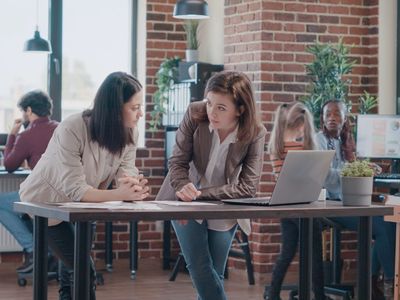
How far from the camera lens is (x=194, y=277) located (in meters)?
4.16

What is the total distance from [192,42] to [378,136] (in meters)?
1.81

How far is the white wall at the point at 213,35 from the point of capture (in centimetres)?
785

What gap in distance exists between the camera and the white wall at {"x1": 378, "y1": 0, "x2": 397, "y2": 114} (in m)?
7.69

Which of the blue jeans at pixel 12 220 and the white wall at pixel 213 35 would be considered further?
the white wall at pixel 213 35

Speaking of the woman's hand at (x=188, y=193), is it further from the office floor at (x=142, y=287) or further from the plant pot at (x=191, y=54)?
the plant pot at (x=191, y=54)

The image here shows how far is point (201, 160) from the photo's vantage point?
4.30 m

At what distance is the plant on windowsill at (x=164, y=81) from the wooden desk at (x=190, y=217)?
3750 millimetres

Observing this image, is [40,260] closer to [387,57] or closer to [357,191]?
[357,191]

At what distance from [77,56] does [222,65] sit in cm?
136

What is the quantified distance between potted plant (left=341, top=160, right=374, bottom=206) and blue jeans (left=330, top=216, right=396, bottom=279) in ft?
7.13

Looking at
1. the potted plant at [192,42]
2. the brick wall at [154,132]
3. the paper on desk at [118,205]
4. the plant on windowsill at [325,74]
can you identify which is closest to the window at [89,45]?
the brick wall at [154,132]

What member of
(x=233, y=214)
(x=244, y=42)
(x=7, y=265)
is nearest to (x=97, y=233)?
(x=7, y=265)

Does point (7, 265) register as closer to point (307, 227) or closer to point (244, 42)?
point (244, 42)

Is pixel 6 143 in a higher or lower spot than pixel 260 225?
higher
